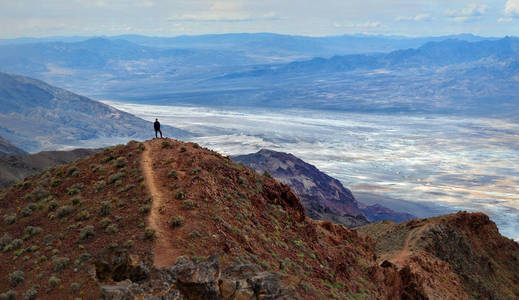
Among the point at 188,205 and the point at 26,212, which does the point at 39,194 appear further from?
the point at 188,205

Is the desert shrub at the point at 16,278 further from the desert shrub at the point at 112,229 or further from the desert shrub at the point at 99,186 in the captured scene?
the desert shrub at the point at 99,186

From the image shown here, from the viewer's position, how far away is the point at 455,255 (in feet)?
109

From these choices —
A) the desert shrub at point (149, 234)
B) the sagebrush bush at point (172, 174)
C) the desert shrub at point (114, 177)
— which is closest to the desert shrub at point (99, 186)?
the desert shrub at point (114, 177)

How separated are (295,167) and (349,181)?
29887mm

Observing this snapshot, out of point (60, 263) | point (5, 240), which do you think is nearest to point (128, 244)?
point (60, 263)

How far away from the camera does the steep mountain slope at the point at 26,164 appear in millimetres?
66625

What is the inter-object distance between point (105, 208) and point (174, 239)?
345cm

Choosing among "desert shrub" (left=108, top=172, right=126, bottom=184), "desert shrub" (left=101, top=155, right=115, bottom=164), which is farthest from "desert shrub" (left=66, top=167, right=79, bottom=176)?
"desert shrub" (left=108, top=172, right=126, bottom=184)

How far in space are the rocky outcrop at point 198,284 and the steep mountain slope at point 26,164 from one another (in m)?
57.9

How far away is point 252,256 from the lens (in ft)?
54.8

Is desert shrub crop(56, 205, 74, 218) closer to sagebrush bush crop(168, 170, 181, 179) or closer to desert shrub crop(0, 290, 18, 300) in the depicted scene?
sagebrush bush crop(168, 170, 181, 179)

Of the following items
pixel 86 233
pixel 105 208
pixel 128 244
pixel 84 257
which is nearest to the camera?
pixel 84 257

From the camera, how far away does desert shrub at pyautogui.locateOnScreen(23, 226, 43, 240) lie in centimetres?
1700

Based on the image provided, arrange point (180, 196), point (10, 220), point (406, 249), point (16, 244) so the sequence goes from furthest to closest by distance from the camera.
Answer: point (406, 249), point (180, 196), point (10, 220), point (16, 244)
